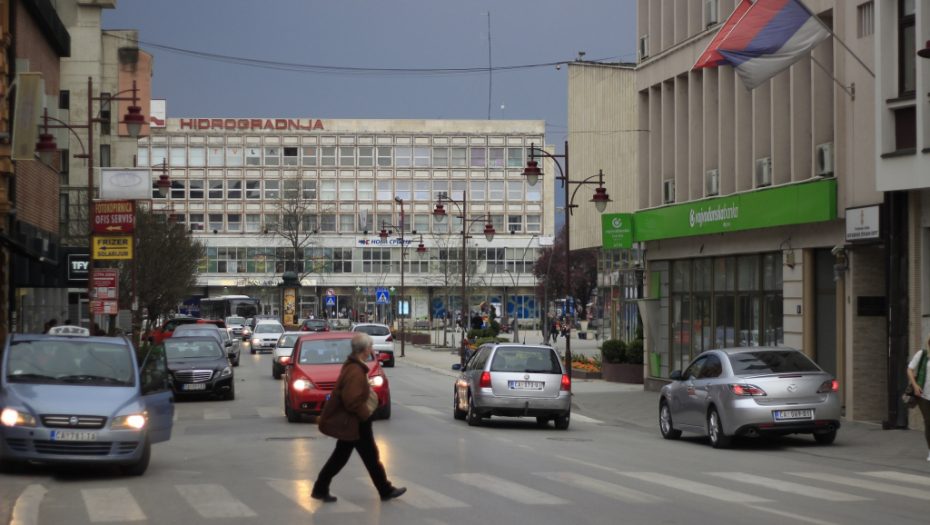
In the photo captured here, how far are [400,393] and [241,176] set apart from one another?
3366 inches

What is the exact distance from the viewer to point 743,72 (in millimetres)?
20438

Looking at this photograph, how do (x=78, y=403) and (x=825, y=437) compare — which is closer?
(x=78, y=403)

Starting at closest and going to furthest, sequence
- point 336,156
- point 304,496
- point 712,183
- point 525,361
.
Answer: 1. point 304,496
2. point 525,361
3. point 712,183
4. point 336,156

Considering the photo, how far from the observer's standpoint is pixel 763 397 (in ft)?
53.6

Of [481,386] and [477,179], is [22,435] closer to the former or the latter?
[481,386]

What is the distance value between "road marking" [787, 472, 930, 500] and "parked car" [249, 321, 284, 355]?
4487 cm

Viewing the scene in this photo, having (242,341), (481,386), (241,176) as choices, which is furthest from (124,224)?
(241,176)

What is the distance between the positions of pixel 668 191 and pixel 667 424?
12682 millimetres

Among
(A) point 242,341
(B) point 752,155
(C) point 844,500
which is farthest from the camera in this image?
(A) point 242,341

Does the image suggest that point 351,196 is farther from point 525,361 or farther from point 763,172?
point 525,361

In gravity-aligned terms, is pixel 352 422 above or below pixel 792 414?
above

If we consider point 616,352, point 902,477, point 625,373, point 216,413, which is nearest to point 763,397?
point 902,477

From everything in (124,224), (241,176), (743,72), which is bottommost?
(124,224)

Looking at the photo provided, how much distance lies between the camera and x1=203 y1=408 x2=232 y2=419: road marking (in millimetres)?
22353
